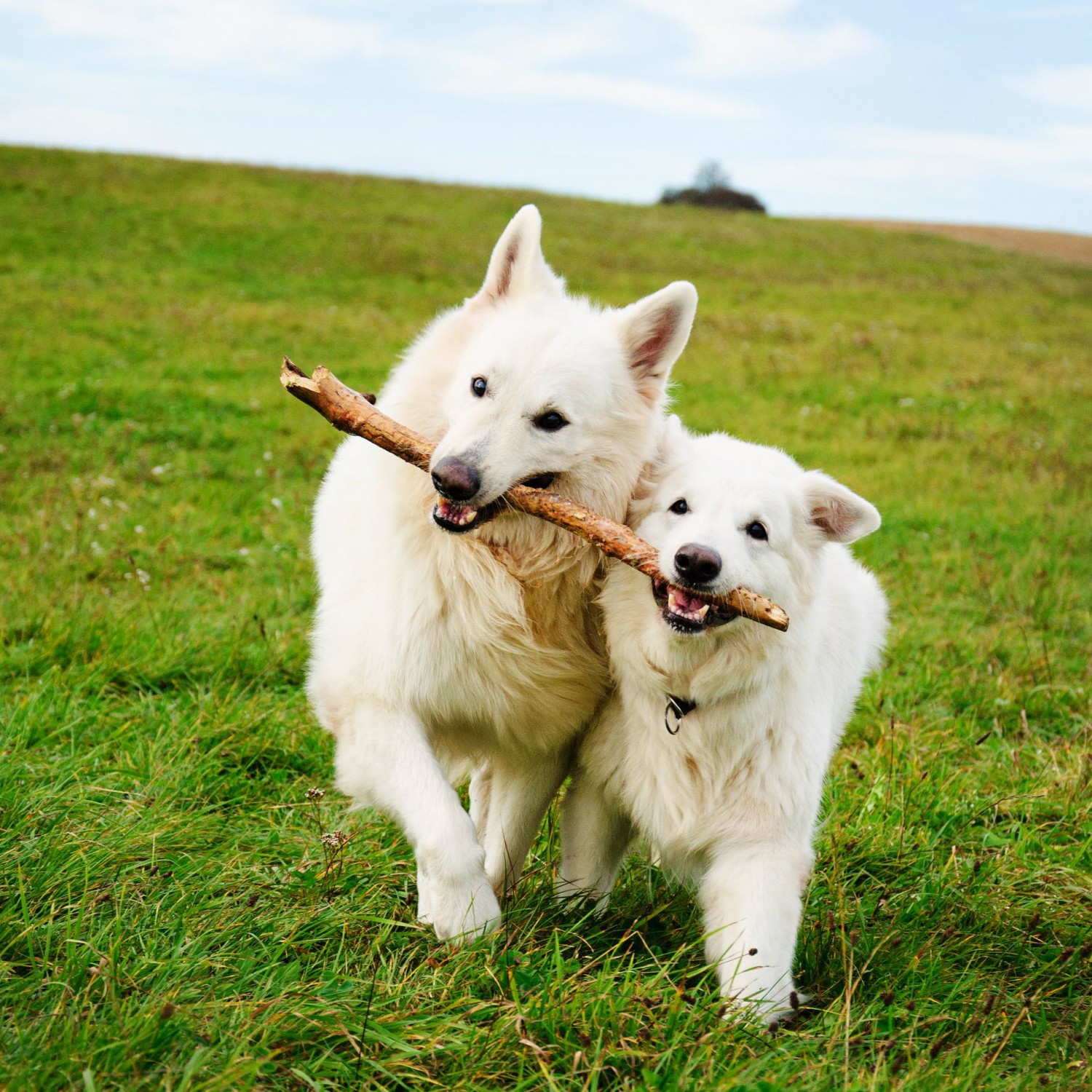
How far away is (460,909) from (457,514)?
1.21 metres

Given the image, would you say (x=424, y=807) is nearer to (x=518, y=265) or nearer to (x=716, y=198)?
(x=518, y=265)

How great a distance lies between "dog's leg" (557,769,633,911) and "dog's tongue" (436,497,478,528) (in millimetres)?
1093

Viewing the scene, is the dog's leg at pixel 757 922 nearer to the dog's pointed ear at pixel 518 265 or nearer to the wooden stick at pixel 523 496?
the wooden stick at pixel 523 496

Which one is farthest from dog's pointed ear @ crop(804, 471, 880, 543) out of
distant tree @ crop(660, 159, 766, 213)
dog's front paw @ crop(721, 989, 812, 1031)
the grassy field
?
distant tree @ crop(660, 159, 766, 213)

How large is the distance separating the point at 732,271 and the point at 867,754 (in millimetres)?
22930

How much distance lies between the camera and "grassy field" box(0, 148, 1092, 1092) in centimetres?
259

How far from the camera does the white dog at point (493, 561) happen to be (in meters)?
3.44

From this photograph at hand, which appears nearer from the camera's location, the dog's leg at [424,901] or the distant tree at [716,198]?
the dog's leg at [424,901]

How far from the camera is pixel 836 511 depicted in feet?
11.9

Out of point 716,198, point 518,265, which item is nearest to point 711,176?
point 716,198

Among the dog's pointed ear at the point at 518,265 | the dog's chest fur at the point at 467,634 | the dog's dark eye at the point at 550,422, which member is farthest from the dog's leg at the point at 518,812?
the dog's pointed ear at the point at 518,265

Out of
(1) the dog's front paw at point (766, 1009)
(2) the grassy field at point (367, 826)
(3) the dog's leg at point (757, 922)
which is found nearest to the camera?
(2) the grassy field at point (367, 826)

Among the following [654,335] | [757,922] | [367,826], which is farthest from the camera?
[367,826]

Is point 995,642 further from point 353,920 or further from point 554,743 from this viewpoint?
point 353,920
